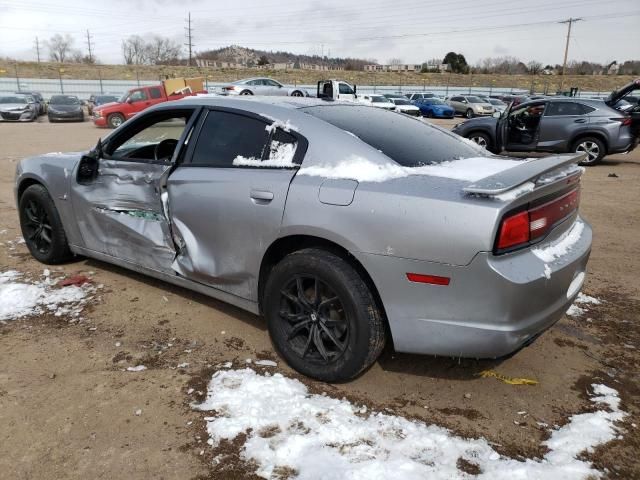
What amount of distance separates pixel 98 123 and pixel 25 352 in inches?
800

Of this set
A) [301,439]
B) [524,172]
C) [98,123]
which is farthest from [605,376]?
[98,123]

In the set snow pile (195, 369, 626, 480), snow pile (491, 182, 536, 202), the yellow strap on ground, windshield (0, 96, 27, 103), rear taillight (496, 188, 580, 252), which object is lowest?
the yellow strap on ground

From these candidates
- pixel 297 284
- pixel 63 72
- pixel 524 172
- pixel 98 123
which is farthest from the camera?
pixel 63 72

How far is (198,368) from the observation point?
9.99 feet

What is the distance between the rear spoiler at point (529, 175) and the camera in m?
2.32

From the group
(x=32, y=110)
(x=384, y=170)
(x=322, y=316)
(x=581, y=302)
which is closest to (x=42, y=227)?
(x=322, y=316)

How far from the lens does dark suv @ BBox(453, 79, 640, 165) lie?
11.1m

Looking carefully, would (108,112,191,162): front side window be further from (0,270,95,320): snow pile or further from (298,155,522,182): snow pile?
(298,155,522,182): snow pile

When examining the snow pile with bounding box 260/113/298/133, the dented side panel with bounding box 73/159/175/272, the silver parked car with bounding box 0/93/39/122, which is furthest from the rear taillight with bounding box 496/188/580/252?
the silver parked car with bounding box 0/93/39/122

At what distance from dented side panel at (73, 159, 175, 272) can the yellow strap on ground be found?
7.17 ft

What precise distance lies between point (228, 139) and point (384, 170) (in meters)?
1.15

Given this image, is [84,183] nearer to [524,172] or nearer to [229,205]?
[229,205]

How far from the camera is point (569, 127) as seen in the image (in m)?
11.4

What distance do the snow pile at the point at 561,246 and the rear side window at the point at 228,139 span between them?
167 cm
